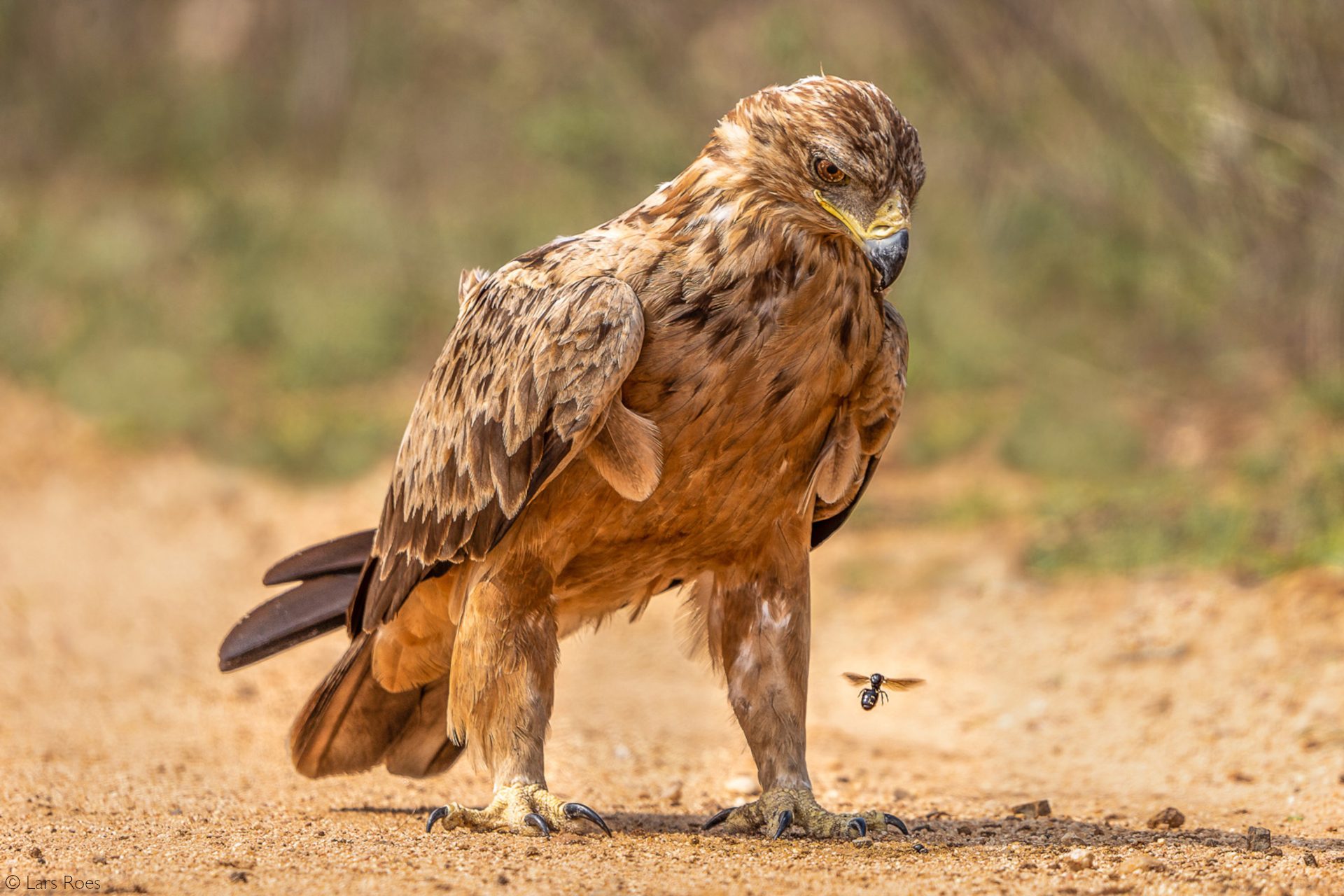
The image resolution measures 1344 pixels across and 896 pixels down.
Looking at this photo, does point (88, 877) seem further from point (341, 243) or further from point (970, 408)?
point (341, 243)

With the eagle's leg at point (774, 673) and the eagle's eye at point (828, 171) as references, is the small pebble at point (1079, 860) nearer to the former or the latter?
the eagle's leg at point (774, 673)

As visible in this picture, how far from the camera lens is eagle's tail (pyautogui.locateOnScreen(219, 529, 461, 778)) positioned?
5.02 m

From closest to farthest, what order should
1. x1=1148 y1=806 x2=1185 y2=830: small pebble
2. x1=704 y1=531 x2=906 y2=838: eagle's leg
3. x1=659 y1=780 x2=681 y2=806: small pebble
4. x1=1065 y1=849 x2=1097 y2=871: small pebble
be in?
x1=1065 y1=849 x2=1097 y2=871: small pebble → x1=704 y1=531 x2=906 y2=838: eagle's leg → x1=1148 y1=806 x2=1185 y2=830: small pebble → x1=659 y1=780 x2=681 y2=806: small pebble

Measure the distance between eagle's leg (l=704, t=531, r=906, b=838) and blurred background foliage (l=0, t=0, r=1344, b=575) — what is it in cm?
479

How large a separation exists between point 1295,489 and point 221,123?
42.2 ft

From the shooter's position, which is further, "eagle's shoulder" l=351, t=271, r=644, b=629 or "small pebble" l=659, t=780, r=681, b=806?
"small pebble" l=659, t=780, r=681, b=806

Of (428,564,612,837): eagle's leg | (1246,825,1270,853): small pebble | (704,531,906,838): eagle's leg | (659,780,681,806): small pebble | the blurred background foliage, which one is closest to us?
(1246,825,1270,853): small pebble

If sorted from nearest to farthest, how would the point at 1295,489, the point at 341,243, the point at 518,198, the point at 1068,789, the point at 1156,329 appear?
the point at 1068,789 → the point at 1295,489 → the point at 1156,329 → the point at 341,243 → the point at 518,198

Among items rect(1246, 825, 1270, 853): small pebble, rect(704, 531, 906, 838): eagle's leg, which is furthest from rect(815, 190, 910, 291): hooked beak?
rect(1246, 825, 1270, 853): small pebble

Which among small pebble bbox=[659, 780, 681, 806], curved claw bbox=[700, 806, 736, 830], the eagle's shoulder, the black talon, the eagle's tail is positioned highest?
the eagle's shoulder

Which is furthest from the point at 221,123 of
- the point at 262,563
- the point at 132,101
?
the point at 262,563

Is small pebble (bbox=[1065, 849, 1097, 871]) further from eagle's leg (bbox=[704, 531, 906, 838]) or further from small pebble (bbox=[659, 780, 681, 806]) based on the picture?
small pebble (bbox=[659, 780, 681, 806])

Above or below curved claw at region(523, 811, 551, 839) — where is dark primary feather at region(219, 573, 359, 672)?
above

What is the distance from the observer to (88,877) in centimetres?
365
